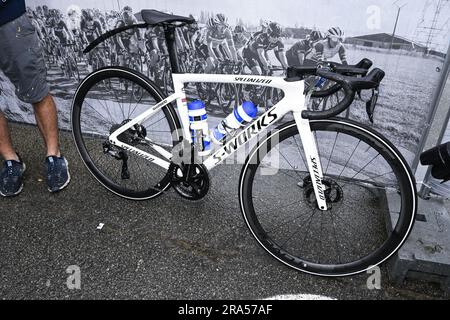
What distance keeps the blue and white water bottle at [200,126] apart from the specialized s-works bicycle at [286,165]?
0.17 feet

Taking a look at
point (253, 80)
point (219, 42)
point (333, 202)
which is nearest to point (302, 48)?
point (219, 42)

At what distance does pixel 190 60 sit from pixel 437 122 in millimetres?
1958

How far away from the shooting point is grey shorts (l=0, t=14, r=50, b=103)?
249 centimetres

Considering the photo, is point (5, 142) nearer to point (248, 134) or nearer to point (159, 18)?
point (159, 18)

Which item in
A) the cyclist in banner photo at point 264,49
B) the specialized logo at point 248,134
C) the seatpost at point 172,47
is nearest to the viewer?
the specialized logo at point 248,134

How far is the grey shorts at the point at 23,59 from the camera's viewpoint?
2488 mm

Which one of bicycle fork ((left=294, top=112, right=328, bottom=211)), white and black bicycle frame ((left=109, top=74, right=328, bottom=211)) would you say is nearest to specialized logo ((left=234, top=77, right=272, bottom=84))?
white and black bicycle frame ((left=109, top=74, right=328, bottom=211))

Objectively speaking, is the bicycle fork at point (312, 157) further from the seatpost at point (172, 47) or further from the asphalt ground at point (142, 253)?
the seatpost at point (172, 47)

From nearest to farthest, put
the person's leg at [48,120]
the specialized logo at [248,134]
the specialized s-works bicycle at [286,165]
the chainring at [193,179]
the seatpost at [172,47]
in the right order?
the specialized s-works bicycle at [286,165] → the specialized logo at [248,134] → the seatpost at [172,47] → the chainring at [193,179] → the person's leg at [48,120]

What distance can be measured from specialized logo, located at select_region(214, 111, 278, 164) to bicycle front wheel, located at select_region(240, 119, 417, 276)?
11 centimetres

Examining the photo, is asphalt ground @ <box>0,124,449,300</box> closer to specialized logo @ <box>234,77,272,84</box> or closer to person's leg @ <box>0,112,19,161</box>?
person's leg @ <box>0,112,19,161</box>

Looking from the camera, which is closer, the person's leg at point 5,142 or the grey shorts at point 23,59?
the grey shorts at point 23,59

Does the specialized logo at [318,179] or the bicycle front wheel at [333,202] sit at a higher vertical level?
the specialized logo at [318,179]

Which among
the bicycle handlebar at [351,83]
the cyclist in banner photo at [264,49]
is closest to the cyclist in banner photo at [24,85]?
the cyclist in banner photo at [264,49]
